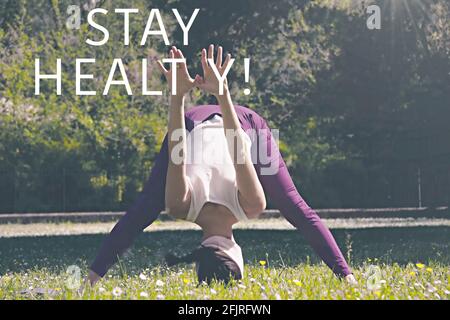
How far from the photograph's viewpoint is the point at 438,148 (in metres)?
23.8

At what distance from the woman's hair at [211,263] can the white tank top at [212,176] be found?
0.28m

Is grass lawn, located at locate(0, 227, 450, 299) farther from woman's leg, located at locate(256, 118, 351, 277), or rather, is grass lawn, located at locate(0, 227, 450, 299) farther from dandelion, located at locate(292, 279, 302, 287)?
woman's leg, located at locate(256, 118, 351, 277)

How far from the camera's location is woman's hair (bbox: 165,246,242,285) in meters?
6.36

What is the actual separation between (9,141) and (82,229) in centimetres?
735

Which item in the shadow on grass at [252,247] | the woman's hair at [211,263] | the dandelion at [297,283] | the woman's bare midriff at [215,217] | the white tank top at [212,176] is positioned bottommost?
the shadow on grass at [252,247]

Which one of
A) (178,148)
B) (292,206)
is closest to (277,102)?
(292,206)

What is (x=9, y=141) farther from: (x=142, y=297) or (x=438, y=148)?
(x=142, y=297)

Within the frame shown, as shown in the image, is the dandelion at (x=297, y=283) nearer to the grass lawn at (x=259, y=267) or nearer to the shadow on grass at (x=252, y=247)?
the grass lawn at (x=259, y=267)

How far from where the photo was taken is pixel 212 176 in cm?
647

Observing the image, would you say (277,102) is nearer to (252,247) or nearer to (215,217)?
(252,247)

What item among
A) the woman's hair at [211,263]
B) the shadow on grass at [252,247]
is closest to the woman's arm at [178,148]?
the woman's hair at [211,263]

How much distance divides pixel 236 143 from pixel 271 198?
4.43 ft

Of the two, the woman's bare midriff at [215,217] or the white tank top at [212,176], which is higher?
the white tank top at [212,176]

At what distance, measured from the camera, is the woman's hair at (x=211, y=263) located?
6.36 meters
